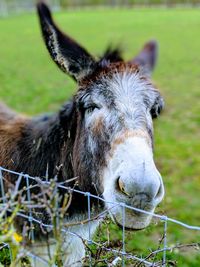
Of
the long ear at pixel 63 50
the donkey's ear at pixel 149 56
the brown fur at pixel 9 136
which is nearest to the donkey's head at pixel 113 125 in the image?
the long ear at pixel 63 50

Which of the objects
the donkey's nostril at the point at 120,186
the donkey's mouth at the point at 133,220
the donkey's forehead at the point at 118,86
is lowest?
the donkey's mouth at the point at 133,220

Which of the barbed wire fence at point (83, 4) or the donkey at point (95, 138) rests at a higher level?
the barbed wire fence at point (83, 4)

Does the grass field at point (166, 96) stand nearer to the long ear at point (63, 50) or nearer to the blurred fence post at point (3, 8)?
the long ear at point (63, 50)

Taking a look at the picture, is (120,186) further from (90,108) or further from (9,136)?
(9,136)

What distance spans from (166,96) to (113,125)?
7.29m

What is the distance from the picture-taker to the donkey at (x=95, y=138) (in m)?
2.03

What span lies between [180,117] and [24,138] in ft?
16.9

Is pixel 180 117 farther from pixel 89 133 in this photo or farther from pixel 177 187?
pixel 89 133

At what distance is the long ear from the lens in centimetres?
272

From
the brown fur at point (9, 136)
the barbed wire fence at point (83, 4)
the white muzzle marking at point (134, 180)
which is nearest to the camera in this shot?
the white muzzle marking at point (134, 180)

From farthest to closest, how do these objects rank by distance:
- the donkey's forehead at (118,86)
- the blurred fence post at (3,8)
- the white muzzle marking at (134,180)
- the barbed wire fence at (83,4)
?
the barbed wire fence at (83,4) < the blurred fence post at (3,8) < the donkey's forehead at (118,86) < the white muzzle marking at (134,180)

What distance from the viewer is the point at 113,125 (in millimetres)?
2365

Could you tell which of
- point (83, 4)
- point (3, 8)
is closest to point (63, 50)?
point (3, 8)

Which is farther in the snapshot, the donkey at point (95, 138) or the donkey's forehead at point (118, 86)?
the donkey's forehead at point (118, 86)
